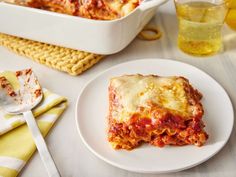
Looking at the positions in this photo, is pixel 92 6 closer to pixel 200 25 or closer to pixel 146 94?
pixel 200 25

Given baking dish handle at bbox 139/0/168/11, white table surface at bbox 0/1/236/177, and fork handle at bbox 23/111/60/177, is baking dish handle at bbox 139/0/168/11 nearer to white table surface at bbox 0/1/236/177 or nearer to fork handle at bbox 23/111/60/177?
white table surface at bbox 0/1/236/177

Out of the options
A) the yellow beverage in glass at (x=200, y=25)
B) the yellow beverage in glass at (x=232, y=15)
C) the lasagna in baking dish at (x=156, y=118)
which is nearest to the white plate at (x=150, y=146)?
the lasagna in baking dish at (x=156, y=118)

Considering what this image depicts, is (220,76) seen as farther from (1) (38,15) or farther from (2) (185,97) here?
(1) (38,15)

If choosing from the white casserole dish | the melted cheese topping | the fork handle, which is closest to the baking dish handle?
the white casserole dish

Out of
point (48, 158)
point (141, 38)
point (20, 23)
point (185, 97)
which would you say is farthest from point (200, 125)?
point (20, 23)

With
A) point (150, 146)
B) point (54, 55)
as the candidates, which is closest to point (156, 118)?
point (150, 146)

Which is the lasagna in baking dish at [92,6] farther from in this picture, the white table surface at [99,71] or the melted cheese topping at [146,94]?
the melted cheese topping at [146,94]
